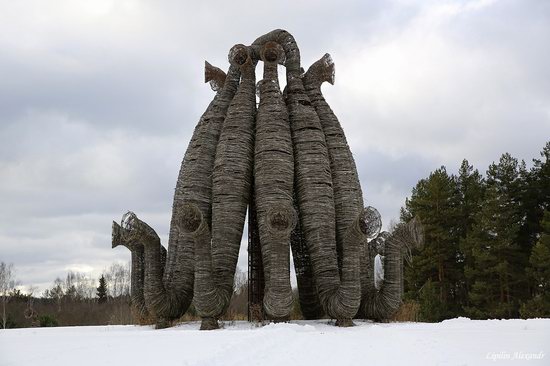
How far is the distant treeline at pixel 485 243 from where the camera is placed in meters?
21.0

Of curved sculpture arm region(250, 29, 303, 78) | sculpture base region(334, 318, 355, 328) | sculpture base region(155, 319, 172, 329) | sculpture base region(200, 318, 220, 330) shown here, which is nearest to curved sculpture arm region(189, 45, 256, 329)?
sculpture base region(200, 318, 220, 330)

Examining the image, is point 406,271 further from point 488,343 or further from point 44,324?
point 488,343

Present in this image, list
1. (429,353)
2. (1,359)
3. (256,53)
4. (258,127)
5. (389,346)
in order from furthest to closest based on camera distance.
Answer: (256,53)
(258,127)
(389,346)
(429,353)
(1,359)

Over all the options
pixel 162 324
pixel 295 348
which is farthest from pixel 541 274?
pixel 295 348

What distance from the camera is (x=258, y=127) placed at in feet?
36.2

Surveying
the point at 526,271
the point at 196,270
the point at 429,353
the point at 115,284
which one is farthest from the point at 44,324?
the point at 115,284

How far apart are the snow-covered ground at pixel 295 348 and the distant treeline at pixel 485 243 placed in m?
11.6

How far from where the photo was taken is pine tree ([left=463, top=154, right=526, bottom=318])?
21.2 m

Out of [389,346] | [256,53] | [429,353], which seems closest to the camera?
[429,353]

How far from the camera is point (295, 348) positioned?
6.54 metres

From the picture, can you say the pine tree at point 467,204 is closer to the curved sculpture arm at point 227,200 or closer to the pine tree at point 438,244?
the pine tree at point 438,244

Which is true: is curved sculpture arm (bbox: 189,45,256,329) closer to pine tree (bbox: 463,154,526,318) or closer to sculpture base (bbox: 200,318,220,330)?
sculpture base (bbox: 200,318,220,330)

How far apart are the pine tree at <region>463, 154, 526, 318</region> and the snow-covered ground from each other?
13.5 meters

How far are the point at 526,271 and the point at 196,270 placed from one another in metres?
15.4
